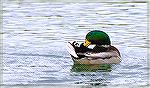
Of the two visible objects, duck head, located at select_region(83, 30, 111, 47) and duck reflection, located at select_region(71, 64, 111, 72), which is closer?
duck reflection, located at select_region(71, 64, 111, 72)

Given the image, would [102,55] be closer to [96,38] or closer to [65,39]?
[96,38]

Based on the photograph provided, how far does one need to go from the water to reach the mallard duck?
180 mm

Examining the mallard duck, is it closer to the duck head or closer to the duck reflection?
the duck head

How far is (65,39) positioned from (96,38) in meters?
1.29

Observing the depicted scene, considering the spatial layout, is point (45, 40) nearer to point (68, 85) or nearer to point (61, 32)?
point (61, 32)

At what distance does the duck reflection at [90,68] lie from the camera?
1101 cm

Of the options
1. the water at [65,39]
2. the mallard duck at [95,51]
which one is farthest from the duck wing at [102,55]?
the water at [65,39]

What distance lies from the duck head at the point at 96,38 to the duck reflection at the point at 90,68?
587 millimetres

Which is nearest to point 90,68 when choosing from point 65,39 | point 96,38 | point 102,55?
point 102,55

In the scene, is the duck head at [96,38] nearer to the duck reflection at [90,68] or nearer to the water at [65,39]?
the water at [65,39]

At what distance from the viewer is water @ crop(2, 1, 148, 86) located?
10.1 meters

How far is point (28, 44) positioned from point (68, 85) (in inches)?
141

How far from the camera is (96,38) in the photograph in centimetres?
1212

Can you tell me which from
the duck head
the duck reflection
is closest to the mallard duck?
the duck head
